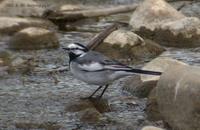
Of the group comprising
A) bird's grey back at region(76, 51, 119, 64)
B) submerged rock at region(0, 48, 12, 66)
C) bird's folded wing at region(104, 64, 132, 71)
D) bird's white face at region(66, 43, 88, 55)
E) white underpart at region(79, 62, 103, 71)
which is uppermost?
bird's white face at region(66, 43, 88, 55)

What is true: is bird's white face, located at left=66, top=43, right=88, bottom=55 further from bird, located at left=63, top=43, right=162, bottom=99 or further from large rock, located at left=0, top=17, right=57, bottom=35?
large rock, located at left=0, top=17, right=57, bottom=35

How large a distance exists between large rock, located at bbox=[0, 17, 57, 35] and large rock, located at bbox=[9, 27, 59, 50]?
59 centimetres

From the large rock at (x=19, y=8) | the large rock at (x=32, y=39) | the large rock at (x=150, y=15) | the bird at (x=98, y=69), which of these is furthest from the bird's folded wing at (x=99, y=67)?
the large rock at (x=19, y=8)

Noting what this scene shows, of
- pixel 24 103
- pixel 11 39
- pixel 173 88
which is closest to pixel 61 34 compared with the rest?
pixel 11 39

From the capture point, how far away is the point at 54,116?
22.4 ft

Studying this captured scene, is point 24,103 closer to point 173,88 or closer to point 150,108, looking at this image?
point 150,108

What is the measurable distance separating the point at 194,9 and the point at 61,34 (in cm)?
316

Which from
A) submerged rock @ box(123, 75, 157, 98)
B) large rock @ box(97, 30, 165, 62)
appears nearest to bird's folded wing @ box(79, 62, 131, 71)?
submerged rock @ box(123, 75, 157, 98)

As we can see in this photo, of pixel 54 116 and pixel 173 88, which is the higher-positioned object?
pixel 173 88

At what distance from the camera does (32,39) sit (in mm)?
10141

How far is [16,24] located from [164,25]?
2.51 metres

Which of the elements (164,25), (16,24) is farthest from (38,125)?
(164,25)

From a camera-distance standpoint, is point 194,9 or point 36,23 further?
point 194,9

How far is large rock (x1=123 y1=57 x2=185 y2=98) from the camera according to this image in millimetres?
7578
